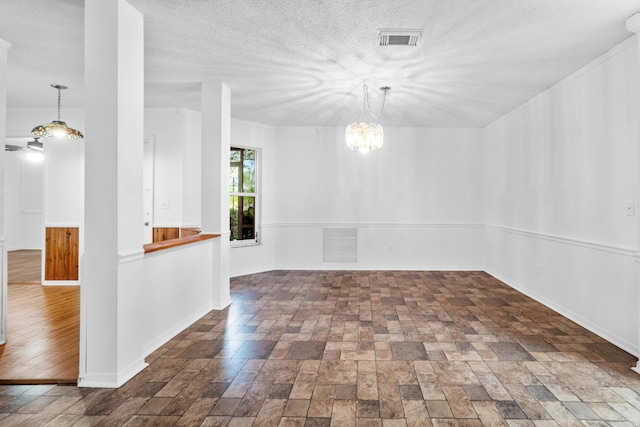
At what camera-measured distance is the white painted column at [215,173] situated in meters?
4.26

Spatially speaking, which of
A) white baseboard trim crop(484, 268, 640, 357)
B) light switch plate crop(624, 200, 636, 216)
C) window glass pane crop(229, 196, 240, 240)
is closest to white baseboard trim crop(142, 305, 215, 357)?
window glass pane crop(229, 196, 240, 240)

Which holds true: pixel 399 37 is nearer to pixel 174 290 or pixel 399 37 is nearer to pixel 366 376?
pixel 366 376

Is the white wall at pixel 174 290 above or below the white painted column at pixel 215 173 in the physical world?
below

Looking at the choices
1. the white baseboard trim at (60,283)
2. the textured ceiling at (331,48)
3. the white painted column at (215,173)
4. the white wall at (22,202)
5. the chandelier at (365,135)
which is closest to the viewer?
the textured ceiling at (331,48)

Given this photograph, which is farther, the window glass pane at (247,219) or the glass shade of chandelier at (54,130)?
the window glass pane at (247,219)

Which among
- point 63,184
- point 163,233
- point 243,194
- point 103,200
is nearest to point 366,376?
point 103,200

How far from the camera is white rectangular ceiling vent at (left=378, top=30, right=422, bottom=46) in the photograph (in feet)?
9.71

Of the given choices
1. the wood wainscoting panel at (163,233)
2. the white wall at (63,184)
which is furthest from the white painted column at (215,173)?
the white wall at (63,184)

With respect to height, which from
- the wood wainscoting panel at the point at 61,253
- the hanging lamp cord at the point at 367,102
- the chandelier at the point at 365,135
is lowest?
the wood wainscoting panel at the point at 61,253

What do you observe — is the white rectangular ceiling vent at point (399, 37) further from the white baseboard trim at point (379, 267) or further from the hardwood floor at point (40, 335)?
the white baseboard trim at point (379, 267)

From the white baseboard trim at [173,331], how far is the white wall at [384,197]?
2725 millimetres

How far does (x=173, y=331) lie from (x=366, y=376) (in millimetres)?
1862

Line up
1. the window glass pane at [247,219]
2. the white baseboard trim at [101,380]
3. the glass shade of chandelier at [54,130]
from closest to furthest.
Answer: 1. the white baseboard trim at [101,380]
2. the glass shade of chandelier at [54,130]
3. the window glass pane at [247,219]

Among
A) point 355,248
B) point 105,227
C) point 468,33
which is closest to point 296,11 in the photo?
point 468,33
